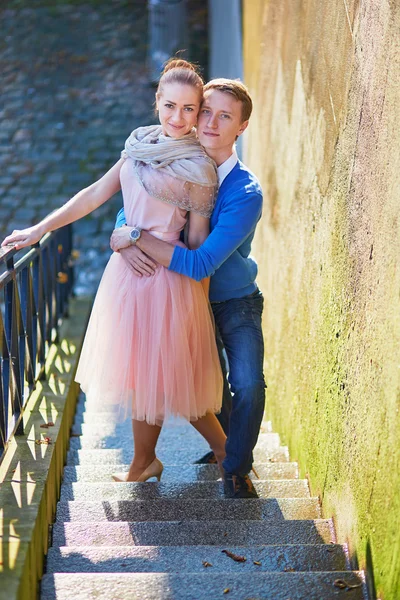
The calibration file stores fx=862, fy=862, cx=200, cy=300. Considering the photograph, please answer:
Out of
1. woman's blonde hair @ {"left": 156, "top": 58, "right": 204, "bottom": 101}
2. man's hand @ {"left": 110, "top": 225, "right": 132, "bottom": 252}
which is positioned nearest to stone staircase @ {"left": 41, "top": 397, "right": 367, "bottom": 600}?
man's hand @ {"left": 110, "top": 225, "right": 132, "bottom": 252}

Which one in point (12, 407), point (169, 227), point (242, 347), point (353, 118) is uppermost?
point (353, 118)

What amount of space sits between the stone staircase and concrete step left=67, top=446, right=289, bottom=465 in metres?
0.17

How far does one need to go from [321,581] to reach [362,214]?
116 centimetres

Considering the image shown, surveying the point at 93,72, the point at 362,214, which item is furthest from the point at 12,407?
the point at 93,72

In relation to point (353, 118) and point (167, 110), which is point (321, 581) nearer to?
point (353, 118)

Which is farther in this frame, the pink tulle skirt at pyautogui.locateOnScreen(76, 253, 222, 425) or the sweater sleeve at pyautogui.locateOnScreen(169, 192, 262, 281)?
the pink tulle skirt at pyautogui.locateOnScreen(76, 253, 222, 425)

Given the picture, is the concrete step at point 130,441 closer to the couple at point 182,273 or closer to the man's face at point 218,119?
the couple at point 182,273

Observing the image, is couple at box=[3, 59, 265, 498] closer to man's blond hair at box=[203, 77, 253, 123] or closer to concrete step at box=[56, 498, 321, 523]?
man's blond hair at box=[203, 77, 253, 123]

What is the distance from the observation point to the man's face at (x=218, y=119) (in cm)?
328

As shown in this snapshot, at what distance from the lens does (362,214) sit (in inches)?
111

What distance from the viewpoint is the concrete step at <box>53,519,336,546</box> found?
305 centimetres

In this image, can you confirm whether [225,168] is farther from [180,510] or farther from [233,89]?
[180,510]

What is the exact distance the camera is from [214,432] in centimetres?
373

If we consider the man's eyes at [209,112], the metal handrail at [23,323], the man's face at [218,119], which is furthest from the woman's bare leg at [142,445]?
the man's eyes at [209,112]
